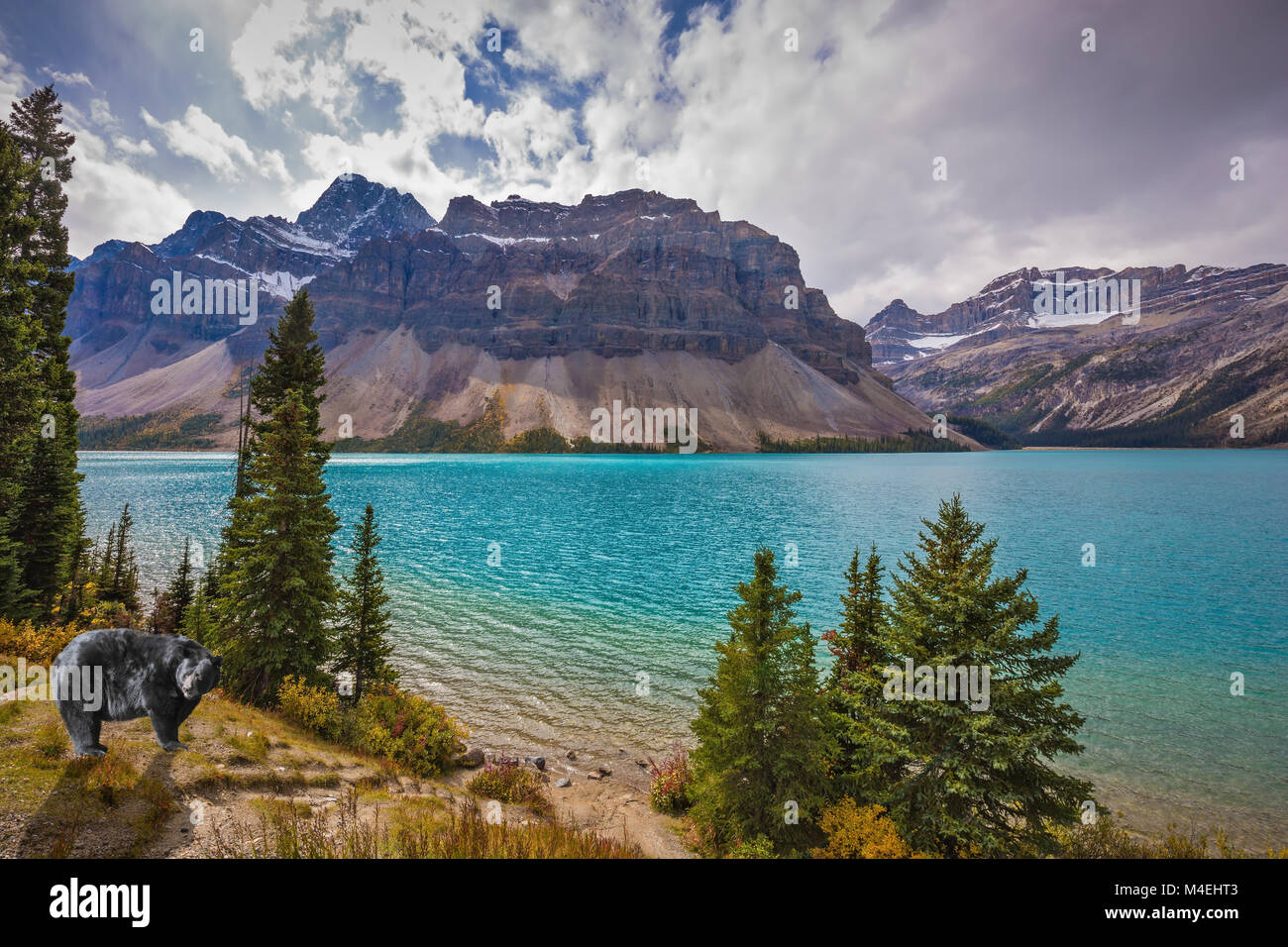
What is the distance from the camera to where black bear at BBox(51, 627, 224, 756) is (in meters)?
9.61

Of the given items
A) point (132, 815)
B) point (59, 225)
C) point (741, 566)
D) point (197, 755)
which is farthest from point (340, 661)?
point (741, 566)

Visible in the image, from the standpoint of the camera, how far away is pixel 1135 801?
15867 millimetres

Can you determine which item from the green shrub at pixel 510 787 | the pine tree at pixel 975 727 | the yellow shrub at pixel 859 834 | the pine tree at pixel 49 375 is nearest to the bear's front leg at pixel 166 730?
the green shrub at pixel 510 787

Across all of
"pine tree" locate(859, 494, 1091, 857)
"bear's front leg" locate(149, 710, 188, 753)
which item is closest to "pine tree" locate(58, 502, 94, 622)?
"bear's front leg" locate(149, 710, 188, 753)

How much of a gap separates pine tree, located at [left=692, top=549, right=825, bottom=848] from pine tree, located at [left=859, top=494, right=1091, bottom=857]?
175cm

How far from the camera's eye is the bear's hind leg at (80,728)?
9.60 meters

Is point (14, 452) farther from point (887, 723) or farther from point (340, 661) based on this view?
point (887, 723)

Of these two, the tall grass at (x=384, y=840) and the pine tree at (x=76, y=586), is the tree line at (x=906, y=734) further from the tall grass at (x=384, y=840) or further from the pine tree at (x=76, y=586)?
the pine tree at (x=76, y=586)

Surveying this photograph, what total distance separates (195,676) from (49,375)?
73.9 feet

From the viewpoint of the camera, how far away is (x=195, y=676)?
10.4 m

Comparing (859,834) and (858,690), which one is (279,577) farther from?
(859,834)

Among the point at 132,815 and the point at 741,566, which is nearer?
the point at 132,815
